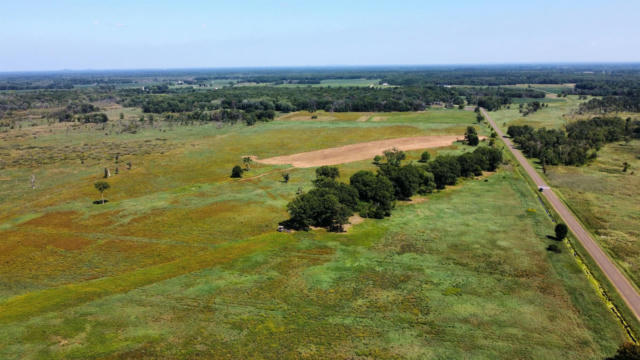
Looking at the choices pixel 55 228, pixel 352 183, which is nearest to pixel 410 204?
pixel 352 183

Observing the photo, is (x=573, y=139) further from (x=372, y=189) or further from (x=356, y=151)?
(x=372, y=189)

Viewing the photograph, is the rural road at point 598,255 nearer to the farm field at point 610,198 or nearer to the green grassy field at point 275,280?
the farm field at point 610,198

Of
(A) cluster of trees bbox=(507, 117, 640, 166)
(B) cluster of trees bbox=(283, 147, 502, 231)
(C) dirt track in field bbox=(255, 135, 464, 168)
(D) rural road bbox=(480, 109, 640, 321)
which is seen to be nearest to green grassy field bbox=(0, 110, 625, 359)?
(B) cluster of trees bbox=(283, 147, 502, 231)

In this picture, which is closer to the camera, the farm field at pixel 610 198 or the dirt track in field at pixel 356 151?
the farm field at pixel 610 198

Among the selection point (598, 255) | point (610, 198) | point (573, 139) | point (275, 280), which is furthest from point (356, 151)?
point (275, 280)

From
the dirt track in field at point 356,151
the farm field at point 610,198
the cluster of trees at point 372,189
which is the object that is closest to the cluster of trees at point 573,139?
the farm field at point 610,198

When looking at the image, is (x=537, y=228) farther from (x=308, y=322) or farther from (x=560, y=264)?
(x=308, y=322)

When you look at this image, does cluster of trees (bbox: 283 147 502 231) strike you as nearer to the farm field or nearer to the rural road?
the rural road
